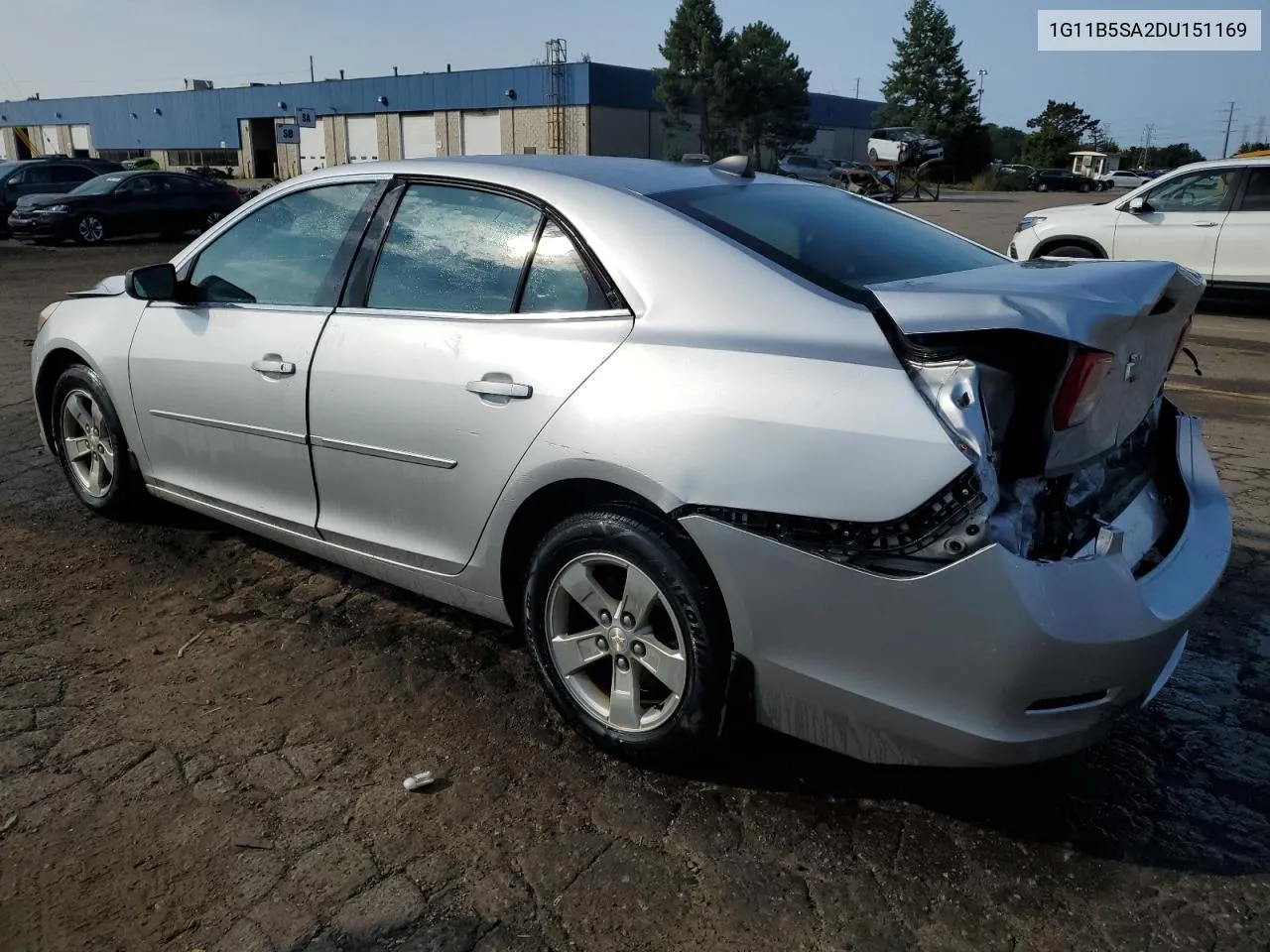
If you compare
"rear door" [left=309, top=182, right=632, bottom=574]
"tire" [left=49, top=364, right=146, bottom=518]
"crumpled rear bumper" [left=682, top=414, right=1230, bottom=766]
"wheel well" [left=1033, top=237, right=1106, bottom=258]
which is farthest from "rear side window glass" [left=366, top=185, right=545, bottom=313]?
"wheel well" [left=1033, top=237, right=1106, bottom=258]

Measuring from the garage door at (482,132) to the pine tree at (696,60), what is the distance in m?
9.42

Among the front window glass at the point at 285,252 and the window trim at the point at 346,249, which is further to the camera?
the front window glass at the point at 285,252

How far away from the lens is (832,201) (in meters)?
3.45

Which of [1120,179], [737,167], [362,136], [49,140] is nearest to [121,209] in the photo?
[737,167]

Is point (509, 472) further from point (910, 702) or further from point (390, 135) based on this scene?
point (390, 135)

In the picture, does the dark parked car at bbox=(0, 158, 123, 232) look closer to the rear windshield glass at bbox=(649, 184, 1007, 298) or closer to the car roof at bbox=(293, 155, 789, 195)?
the car roof at bbox=(293, 155, 789, 195)

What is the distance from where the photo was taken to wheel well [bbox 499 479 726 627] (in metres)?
2.49

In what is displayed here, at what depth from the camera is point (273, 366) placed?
345 centimetres

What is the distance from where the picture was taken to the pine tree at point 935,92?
6862 centimetres

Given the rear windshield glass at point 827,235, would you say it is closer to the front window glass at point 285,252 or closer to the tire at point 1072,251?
the front window glass at point 285,252

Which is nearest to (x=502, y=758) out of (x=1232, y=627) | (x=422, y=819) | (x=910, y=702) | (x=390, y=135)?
(x=422, y=819)

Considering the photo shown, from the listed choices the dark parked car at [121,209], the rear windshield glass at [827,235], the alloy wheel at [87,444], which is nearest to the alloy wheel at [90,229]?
the dark parked car at [121,209]

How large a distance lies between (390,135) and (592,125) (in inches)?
519

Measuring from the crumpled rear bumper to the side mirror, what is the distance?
8.48 ft
